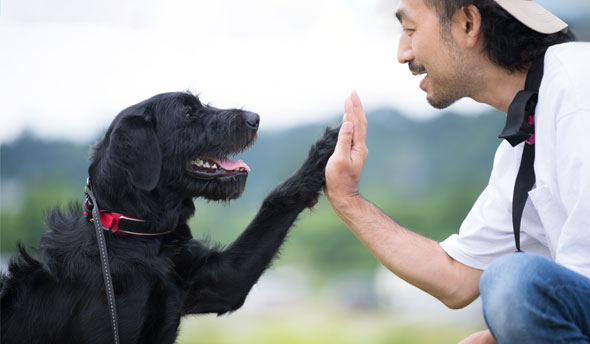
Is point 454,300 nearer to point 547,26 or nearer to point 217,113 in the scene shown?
point 547,26

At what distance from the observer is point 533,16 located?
72.2 inches

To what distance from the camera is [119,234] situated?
189 cm

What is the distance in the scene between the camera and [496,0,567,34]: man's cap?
180 centimetres

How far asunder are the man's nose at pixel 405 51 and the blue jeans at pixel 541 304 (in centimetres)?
92

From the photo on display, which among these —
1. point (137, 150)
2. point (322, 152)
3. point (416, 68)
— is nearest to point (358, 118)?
point (322, 152)

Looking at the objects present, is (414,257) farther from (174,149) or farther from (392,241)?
(174,149)

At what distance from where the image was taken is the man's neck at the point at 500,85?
194 cm

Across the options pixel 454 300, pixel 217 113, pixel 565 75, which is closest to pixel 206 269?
pixel 217 113

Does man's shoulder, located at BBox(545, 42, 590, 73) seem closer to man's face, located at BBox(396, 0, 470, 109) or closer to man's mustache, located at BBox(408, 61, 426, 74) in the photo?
man's face, located at BBox(396, 0, 470, 109)

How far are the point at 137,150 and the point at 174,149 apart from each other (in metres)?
0.18

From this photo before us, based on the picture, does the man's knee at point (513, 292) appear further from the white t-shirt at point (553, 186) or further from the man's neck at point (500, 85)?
the man's neck at point (500, 85)

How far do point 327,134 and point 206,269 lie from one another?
2.23 feet

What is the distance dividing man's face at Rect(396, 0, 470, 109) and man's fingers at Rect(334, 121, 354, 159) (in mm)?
375

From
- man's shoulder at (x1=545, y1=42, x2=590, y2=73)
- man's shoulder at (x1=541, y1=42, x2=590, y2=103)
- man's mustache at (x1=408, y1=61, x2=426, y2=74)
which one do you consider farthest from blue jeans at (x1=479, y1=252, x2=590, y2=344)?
man's mustache at (x1=408, y1=61, x2=426, y2=74)
